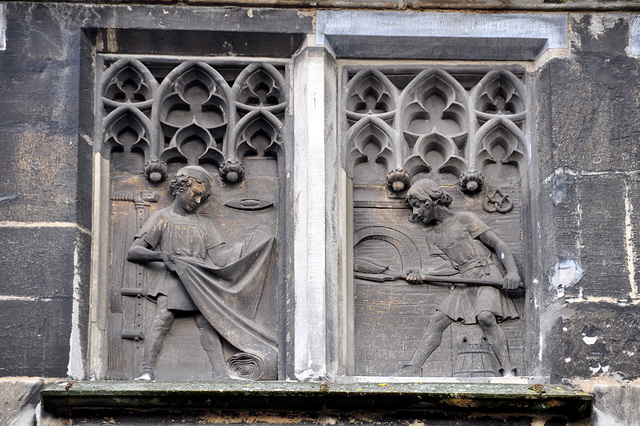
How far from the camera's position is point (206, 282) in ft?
27.3

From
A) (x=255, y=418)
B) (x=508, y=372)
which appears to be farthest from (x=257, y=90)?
(x=508, y=372)

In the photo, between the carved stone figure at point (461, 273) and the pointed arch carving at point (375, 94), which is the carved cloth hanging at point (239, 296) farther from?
the pointed arch carving at point (375, 94)

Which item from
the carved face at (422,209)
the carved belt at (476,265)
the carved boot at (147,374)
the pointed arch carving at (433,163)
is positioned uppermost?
the pointed arch carving at (433,163)

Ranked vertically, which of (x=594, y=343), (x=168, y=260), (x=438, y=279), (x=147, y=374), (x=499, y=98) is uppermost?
(x=499, y=98)

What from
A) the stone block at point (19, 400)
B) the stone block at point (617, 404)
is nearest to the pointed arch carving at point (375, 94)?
the stone block at point (617, 404)

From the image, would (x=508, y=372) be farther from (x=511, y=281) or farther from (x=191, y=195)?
(x=191, y=195)

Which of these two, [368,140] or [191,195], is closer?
[191,195]

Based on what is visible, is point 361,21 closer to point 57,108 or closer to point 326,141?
point 326,141

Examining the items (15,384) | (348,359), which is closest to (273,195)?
(348,359)

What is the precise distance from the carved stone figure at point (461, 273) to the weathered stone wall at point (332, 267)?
0.72 feet

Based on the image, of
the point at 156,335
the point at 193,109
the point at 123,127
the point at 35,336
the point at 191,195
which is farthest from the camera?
the point at 193,109

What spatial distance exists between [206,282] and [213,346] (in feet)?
1.27

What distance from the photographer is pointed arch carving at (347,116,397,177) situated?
8672 mm

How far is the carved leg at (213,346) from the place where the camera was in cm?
815
